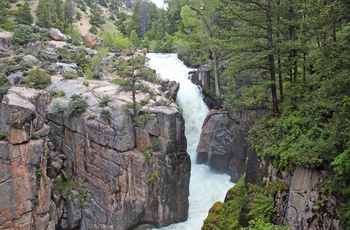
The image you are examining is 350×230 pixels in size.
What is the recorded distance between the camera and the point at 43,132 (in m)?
20.2

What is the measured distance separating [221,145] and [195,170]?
3.21 m

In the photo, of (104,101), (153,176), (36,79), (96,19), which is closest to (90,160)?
(104,101)

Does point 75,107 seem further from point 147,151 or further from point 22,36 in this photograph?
point 22,36

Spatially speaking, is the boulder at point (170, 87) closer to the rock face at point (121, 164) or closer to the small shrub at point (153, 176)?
the rock face at point (121, 164)

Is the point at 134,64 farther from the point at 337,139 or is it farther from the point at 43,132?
the point at 337,139

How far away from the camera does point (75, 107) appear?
21.8 meters

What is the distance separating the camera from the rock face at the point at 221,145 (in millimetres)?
26156

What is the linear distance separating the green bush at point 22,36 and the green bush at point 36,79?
1228 centimetres

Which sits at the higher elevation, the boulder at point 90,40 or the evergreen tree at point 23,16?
the evergreen tree at point 23,16

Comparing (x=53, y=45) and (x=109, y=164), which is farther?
(x=53, y=45)

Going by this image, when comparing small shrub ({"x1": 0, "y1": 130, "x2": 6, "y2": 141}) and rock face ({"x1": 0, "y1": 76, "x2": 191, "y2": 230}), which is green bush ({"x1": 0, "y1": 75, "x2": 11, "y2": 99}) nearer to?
rock face ({"x1": 0, "y1": 76, "x2": 191, "y2": 230})

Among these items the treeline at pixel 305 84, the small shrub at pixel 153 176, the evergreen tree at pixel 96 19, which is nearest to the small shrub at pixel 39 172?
the small shrub at pixel 153 176

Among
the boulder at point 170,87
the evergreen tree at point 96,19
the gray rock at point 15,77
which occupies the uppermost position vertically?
the evergreen tree at point 96,19

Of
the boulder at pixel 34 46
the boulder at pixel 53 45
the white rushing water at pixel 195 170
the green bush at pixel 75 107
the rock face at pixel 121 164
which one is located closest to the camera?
the rock face at pixel 121 164
